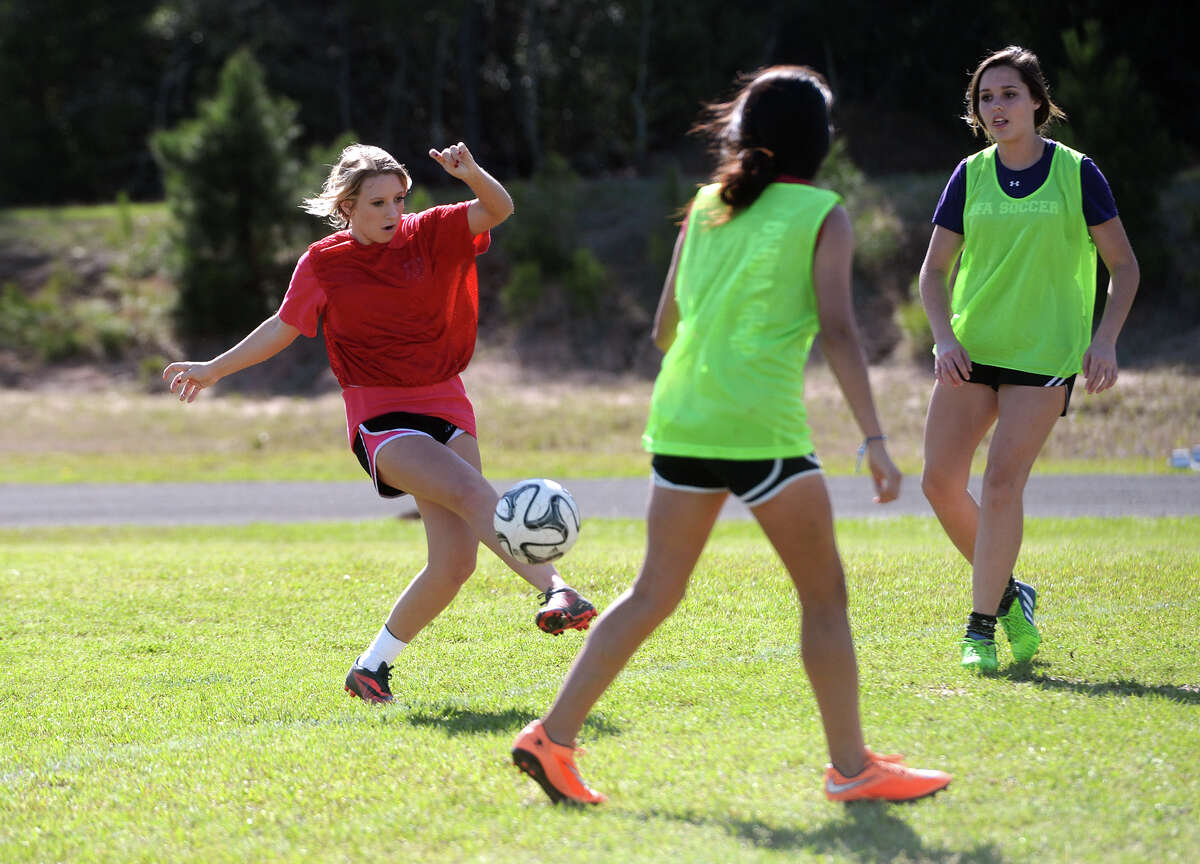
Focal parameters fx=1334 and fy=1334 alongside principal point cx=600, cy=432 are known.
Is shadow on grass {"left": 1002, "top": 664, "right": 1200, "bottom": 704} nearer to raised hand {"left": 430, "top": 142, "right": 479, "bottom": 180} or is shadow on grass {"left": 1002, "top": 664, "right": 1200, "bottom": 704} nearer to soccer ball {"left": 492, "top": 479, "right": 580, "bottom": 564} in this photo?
soccer ball {"left": 492, "top": 479, "right": 580, "bottom": 564}

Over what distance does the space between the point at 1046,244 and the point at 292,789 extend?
354 centimetres

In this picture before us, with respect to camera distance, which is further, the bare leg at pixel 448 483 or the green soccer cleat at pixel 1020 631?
the green soccer cleat at pixel 1020 631

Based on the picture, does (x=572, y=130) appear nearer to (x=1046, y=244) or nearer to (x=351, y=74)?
(x=351, y=74)

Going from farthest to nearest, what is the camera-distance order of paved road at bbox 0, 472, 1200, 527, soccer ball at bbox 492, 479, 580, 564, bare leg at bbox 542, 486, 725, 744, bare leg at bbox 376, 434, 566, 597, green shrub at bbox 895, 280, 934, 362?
1. green shrub at bbox 895, 280, 934, 362
2. paved road at bbox 0, 472, 1200, 527
3. bare leg at bbox 376, 434, 566, 597
4. soccer ball at bbox 492, 479, 580, 564
5. bare leg at bbox 542, 486, 725, 744

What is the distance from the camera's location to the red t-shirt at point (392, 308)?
5305 millimetres

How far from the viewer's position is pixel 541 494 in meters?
5.03

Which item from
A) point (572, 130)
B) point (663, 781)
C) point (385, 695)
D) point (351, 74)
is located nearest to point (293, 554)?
point (385, 695)

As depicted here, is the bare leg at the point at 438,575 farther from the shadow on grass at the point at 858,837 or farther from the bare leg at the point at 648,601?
the shadow on grass at the point at 858,837

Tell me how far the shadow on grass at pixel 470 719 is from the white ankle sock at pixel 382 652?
22cm

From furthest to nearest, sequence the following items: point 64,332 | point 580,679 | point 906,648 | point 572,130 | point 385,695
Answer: point 572,130 → point 64,332 → point 906,648 → point 385,695 → point 580,679

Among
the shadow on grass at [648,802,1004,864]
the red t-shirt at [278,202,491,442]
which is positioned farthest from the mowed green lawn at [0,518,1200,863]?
the red t-shirt at [278,202,491,442]

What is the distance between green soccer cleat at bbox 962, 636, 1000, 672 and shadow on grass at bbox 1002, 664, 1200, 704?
7 cm

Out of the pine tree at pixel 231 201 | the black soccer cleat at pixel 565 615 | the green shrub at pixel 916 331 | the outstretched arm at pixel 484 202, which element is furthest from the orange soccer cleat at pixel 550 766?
the pine tree at pixel 231 201

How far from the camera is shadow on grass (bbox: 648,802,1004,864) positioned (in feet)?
11.5
